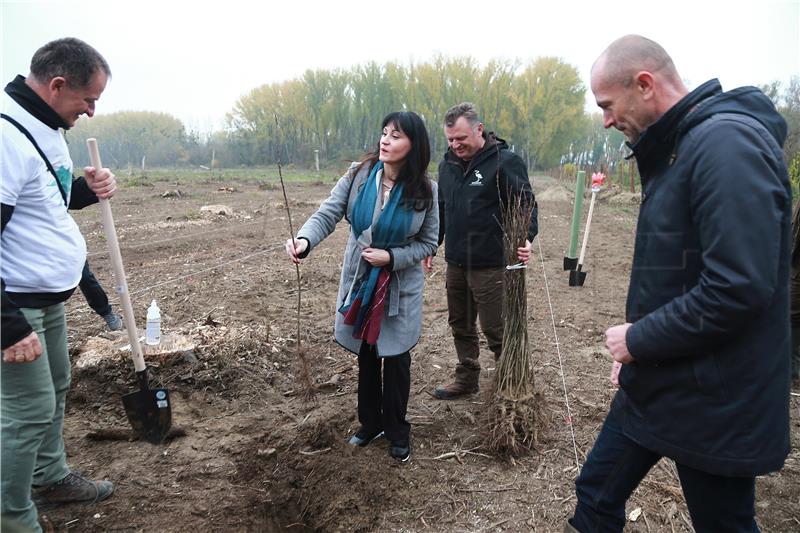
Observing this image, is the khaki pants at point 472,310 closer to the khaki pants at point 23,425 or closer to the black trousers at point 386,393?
the black trousers at point 386,393

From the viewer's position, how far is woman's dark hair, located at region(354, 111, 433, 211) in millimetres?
2419

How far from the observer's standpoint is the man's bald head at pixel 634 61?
4.54 ft

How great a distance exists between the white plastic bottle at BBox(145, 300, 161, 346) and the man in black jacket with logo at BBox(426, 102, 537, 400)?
1831mm

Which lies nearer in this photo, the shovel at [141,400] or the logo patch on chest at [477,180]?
the shovel at [141,400]

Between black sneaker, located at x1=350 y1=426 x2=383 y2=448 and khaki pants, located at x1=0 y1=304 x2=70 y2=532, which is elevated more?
khaki pants, located at x1=0 y1=304 x2=70 y2=532

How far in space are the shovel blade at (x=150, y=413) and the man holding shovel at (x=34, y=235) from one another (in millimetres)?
678

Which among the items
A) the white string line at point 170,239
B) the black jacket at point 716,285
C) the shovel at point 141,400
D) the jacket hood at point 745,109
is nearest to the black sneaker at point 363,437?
the shovel at point 141,400

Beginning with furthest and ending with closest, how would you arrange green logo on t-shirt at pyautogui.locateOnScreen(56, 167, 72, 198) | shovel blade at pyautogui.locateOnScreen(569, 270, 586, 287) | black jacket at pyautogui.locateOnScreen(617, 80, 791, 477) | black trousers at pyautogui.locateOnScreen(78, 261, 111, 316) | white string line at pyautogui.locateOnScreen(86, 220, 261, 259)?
white string line at pyautogui.locateOnScreen(86, 220, 261, 259), shovel blade at pyautogui.locateOnScreen(569, 270, 586, 287), black trousers at pyautogui.locateOnScreen(78, 261, 111, 316), green logo on t-shirt at pyautogui.locateOnScreen(56, 167, 72, 198), black jacket at pyautogui.locateOnScreen(617, 80, 791, 477)

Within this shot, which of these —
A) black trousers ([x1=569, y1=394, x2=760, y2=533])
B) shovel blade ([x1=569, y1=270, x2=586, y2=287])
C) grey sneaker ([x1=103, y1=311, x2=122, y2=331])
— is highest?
black trousers ([x1=569, y1=394, x2=760, y2=533])

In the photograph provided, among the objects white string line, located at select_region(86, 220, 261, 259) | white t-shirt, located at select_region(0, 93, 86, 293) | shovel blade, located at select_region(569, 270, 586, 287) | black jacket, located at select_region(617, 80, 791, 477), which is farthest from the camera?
white string line, located at select_region(86, 220, 261, 259)

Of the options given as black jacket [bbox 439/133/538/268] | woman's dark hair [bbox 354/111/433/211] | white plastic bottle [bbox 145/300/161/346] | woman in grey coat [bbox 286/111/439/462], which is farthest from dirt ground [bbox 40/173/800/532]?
woman's dark hair [bbox 354/111/433/211]

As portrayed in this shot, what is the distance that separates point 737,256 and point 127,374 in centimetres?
333

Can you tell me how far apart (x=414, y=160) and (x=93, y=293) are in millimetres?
2727

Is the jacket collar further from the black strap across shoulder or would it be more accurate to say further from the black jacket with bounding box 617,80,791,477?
the black jacket with bounding box 617,80,791,477
